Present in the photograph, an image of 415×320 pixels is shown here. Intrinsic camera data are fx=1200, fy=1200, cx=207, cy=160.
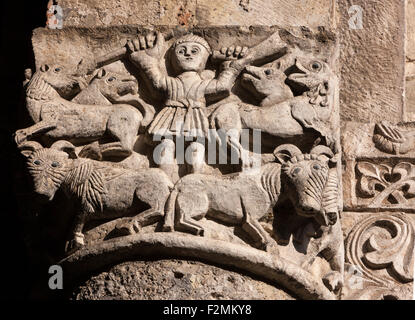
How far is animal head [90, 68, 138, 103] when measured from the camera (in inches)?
152

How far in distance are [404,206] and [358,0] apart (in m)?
0.82

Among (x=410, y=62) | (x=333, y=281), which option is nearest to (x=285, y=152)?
(x=333, y=281)

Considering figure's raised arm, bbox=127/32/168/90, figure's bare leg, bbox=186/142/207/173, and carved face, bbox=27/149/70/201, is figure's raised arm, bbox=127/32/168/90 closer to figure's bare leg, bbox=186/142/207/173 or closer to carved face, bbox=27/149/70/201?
figure's bare leg, bbox=186/142/207/173

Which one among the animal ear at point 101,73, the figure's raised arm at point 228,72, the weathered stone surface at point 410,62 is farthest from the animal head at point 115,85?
the weathered stone surface at point 410,62

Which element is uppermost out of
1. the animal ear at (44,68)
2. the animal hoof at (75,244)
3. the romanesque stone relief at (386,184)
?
the animal ear at (44,68)

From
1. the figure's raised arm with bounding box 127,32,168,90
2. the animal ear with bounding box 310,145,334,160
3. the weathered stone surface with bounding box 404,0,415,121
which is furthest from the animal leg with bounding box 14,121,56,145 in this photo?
the weathered stone surface with bounding box 404,0,415,121

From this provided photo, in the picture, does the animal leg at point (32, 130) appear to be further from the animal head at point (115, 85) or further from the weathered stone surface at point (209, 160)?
the animal head at point (115, 85)

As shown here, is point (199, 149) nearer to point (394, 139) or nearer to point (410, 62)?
point (394, 139)

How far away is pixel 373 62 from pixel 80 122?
3.95 ft

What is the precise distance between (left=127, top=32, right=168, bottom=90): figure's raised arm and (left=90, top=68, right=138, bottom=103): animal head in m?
0.06

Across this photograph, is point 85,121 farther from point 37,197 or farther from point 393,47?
point 393,47

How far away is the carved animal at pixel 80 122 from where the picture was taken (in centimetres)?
377

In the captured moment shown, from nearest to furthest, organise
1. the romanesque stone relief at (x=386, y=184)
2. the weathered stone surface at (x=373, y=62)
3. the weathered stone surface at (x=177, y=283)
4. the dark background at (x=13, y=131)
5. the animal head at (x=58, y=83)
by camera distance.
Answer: the weathered stone surface at (x=177, y=283) → the animal head at (x=58, y=83) → the romanesque stone relief at (x=386, y=184) → the weathered stone surface at (x=373, y=62) → the dark background at (x=13, y=131)

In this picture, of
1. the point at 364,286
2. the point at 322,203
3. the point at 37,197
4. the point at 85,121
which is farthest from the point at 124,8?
the point at 364,286
